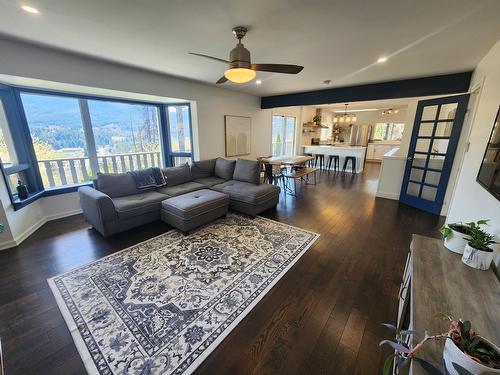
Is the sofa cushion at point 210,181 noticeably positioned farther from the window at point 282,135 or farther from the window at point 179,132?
the window at point 282,135

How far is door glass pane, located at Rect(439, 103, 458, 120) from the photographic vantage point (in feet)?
11.4

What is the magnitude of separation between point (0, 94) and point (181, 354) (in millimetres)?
4207

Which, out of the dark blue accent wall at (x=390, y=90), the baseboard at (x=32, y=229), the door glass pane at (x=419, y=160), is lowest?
the baseboard at (x=32, y=229)

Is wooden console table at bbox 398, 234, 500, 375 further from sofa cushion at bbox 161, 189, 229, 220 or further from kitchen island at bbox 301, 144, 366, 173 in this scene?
kitchen island at bbox 301, 144, 366, 173

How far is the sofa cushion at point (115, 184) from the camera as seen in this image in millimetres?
3264

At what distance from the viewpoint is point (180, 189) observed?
3.78m

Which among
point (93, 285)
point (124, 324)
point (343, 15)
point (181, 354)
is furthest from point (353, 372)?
point (343, 15)

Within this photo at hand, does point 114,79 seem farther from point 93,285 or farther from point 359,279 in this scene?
point 359,279

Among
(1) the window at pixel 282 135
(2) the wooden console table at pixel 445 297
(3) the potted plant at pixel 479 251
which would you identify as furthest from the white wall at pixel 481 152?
(1) the window at pixel 282 135

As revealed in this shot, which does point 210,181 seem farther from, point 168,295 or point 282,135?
point 282,135

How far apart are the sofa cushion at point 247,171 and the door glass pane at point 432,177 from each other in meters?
3.23

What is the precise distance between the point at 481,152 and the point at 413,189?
230cm

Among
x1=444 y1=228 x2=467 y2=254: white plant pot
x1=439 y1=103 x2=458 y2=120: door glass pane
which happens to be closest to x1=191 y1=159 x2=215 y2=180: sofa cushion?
x1=444 y1=228 x2=467 y2=254: white plant pot

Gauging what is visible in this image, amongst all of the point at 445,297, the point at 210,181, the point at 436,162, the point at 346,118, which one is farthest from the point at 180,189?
the point at 346,118
